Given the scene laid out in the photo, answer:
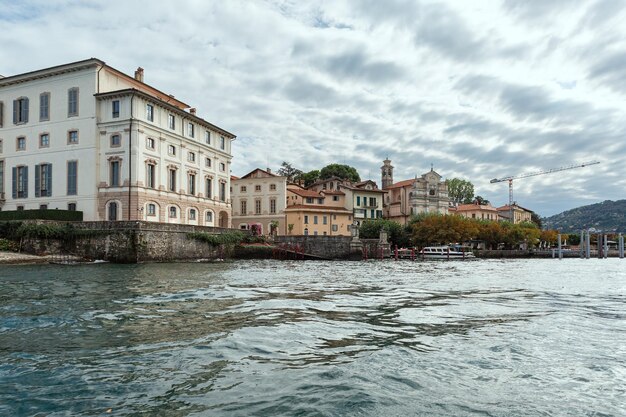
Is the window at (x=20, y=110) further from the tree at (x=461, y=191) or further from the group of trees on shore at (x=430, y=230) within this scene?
the tree at (x=461, y=191)

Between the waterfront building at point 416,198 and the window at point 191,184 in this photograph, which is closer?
the window at point 191,184

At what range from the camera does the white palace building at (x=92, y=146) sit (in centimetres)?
3853

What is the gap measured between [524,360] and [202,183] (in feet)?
147

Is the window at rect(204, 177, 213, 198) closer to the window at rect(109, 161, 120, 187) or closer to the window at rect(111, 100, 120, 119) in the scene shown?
the window at rect(109, 161, 120, 187)

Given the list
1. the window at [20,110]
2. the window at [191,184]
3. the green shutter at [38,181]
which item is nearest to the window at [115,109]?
the green shutter at [38,181]

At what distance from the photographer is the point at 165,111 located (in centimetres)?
4241

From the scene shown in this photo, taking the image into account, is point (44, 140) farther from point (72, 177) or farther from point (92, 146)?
point (92, 146)

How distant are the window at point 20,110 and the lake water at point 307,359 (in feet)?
126

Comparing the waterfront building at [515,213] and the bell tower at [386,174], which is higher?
the bell tower at [386,174]

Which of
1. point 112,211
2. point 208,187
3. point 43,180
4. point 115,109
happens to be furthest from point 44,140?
point 208,187

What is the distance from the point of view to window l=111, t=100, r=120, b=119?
3894 cm

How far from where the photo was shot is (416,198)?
7875cm

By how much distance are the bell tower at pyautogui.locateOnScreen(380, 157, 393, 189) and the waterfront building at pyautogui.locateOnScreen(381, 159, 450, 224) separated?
13.1 ft

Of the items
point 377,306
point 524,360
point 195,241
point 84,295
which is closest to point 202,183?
point 195,241
